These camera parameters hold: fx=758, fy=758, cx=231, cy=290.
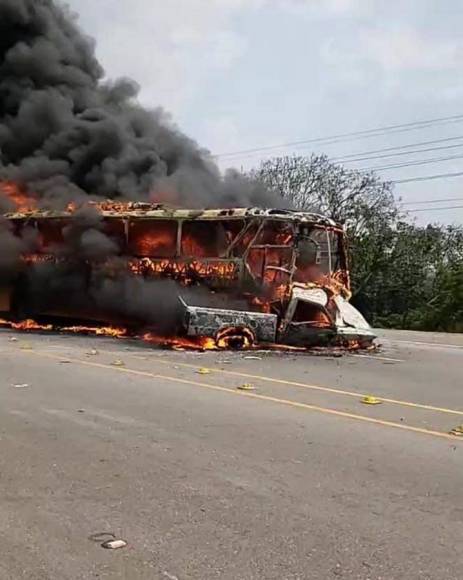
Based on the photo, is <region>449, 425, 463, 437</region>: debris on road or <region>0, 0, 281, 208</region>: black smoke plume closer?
<region>449, 425, 463, 437</region>: debris on road

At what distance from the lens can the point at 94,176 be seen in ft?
66.6

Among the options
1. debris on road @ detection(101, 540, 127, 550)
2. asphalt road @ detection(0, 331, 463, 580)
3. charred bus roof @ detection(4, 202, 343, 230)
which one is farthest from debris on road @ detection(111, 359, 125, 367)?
debris on road @ detection(101, 540, 127, 550)

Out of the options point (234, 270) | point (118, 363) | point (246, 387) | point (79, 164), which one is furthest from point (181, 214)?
point (79, 164)

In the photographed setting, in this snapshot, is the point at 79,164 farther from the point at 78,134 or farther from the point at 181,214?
the point at 181,214

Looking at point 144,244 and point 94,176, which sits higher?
point 94,176

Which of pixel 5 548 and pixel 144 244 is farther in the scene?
pixel 144 244

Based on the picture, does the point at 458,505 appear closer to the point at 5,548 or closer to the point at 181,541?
the point at 181,541

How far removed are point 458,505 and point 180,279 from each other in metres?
10.3

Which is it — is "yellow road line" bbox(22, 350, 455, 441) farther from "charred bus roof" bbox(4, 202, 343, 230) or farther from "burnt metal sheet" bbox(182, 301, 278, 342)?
"charred bus roof" bbox(4, 202, 343, 230)

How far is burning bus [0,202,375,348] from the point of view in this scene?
43.9 feet

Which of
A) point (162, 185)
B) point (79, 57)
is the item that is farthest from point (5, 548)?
point (79, 57)

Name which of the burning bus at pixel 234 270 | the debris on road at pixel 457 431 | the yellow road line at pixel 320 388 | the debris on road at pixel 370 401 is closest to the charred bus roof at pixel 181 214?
the burning bus at pixel 234 270

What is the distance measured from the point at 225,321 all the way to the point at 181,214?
2740 millimetres

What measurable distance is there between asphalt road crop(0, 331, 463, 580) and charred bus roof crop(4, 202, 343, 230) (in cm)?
477
